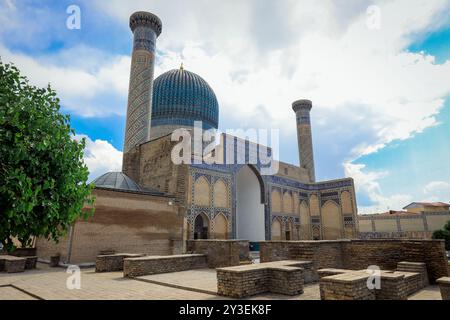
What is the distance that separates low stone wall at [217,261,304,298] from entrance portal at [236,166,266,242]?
15.9 metres

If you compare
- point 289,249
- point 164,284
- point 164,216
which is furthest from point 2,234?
point 164,216

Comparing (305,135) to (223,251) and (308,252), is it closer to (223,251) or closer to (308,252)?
(223,251)

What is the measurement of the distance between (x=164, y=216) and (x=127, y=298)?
29.7 feet

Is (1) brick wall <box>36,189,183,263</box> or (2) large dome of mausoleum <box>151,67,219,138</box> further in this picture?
(2) large dome of mausoleum <box>151,67,219,138</box>

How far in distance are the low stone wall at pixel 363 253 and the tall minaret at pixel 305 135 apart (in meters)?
20.8

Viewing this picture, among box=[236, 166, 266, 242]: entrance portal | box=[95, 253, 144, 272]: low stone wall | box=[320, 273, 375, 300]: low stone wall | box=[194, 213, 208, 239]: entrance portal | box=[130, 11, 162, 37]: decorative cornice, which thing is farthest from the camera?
box=[236, 166, 266, 242]: entrance portal

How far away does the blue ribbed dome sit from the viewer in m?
23.8

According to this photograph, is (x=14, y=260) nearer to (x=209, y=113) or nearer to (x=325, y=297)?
(x=325, y=297)

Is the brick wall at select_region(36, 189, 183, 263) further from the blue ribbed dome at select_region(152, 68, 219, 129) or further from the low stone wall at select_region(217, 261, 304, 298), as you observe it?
the blue ribbed dome at select_region(152, 68, 219, 129)

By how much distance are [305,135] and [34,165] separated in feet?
91.5

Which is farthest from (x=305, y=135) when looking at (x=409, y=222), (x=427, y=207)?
(x=427, y=207)

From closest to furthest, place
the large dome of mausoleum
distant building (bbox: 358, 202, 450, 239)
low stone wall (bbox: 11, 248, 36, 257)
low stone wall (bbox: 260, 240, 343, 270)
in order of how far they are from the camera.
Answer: low stone wall (bbox: 260, 240, 343, 270) → low stone wall (bbox: 11, 248, 36, 257) → the large dome of mausoleum → distant building (bbox: 358, 202, 450, 239)

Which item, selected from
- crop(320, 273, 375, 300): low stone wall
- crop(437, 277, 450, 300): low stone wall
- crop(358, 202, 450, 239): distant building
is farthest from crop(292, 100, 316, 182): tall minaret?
crop(320, 273, 375, 300): low stone wall
